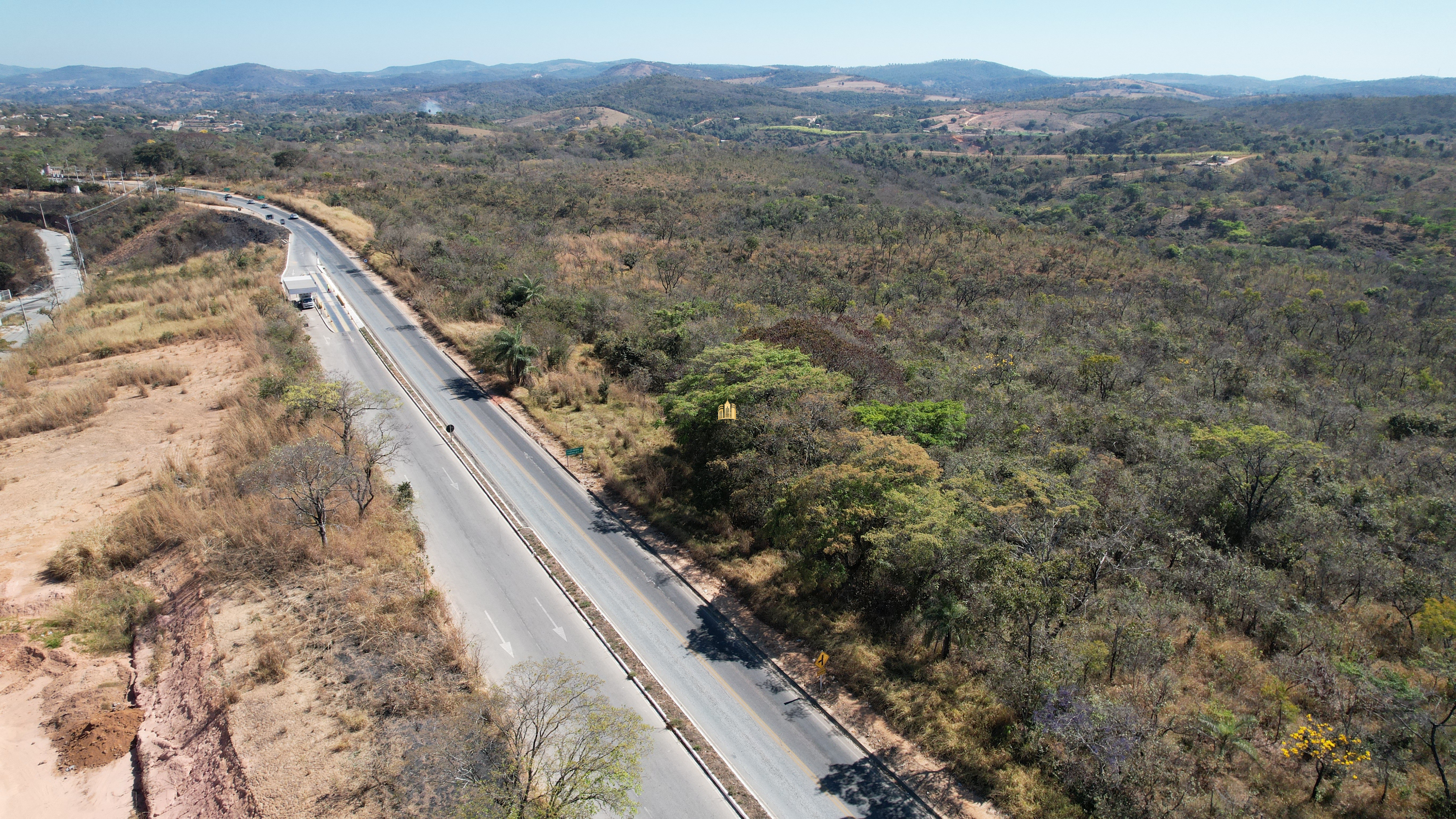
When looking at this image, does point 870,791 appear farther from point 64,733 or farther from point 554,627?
point 64,733

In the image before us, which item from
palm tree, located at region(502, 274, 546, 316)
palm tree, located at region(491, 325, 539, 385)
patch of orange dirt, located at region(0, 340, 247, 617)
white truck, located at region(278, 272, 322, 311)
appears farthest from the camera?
white truck, located at region(278, 272, 322, 311)

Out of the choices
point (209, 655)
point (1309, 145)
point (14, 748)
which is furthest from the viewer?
point (1309, 145)

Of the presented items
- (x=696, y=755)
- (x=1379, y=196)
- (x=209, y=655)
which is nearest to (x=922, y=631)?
(x=696, y=755)

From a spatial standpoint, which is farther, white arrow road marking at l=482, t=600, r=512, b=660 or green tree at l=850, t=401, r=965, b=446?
green tree at l=850, t=401, r=965, b=446

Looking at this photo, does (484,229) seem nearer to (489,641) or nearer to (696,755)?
(489,641)

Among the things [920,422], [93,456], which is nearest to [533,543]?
[920,422]

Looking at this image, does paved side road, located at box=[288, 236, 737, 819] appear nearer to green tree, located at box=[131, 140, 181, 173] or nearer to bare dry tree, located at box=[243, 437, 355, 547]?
bare dry tree, located at box=[243, 437, 355, 547]

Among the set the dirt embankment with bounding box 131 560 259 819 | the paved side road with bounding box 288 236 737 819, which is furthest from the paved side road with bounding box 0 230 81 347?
the dirt embankment with bounding box 131 560 259 819
